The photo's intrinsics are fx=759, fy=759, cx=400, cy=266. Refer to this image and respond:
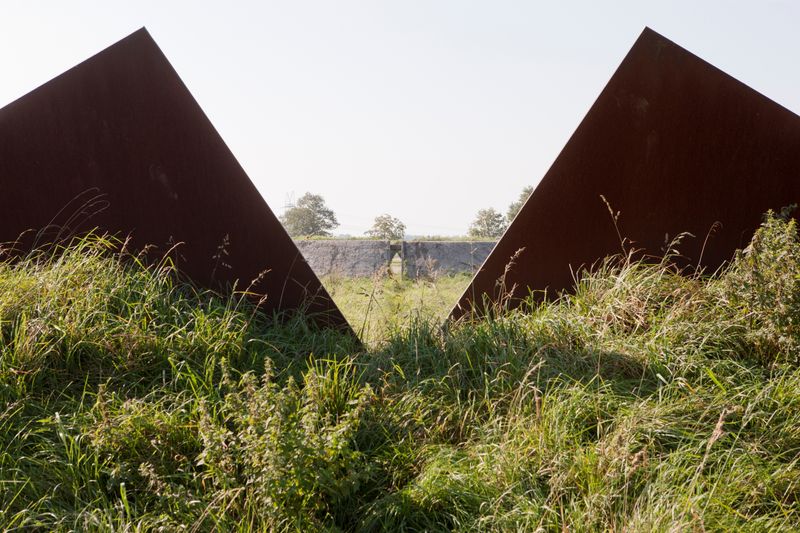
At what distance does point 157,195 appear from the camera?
4.59 metres

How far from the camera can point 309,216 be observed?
101ft

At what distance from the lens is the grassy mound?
2670 millimetres

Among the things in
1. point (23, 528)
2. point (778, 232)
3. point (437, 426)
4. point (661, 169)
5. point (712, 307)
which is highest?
point (661, 169)

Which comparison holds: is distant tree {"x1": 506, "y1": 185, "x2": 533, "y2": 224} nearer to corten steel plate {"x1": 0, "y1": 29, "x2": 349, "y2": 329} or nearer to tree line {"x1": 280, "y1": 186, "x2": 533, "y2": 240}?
tree line {"x1": 280, "y1": 186, "x2": 533, "y2": 240}

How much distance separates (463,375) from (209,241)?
1.93 m

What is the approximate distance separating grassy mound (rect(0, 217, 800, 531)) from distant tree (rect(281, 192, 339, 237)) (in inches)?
979

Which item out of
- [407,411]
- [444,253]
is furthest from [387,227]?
[407,411]

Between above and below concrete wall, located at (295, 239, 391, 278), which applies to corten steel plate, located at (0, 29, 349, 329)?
above

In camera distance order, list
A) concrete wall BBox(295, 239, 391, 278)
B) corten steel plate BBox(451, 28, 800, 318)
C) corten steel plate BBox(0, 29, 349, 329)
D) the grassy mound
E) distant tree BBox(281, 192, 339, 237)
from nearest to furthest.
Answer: the grassy mound
corten steel plate BBox(0, 29, 349, 329)
corten steel plate BBox(451, 28, 800, 318)
concrete wall BBox(295, 239, 391, 278)
distant tree BBox(281, 192, 339, 237)

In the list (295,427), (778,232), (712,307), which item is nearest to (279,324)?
(295,427)

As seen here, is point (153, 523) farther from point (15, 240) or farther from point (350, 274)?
point (350, 274)

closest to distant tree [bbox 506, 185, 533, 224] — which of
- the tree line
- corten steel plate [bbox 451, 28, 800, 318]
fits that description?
the tree line

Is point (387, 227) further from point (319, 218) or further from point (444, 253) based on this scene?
point (319, 218)

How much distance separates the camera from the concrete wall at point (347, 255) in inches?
436
